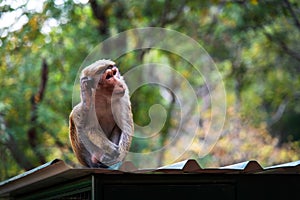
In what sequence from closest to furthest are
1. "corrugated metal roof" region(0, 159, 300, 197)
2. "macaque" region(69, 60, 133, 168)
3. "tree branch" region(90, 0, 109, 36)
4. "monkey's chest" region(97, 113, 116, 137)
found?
"corrugated metal roof" region(0, 159, 300, 197)
"macaque" region(69, 60, 133, 168)
"monkey's chest" region(97, 113, 116, 137)
"tree branch" region(90, 0, 109, 36)

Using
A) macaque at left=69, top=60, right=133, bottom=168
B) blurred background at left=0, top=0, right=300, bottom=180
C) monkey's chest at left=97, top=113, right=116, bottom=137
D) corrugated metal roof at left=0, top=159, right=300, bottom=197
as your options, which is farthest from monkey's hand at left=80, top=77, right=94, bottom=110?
blurred background at left=0, top=0, right=300, bottom=180

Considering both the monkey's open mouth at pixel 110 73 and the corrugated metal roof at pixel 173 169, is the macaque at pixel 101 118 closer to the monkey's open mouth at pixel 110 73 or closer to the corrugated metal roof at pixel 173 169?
the monkey's open mouth at pixel 110 73

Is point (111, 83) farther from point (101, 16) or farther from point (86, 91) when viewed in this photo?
point (101, 16)

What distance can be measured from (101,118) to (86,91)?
192 millimetres

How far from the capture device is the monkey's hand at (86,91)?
4.11 m

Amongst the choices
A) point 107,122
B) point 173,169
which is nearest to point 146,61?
point 107,122

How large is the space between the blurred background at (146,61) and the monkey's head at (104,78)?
445 cm

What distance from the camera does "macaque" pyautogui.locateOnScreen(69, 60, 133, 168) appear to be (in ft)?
13.2

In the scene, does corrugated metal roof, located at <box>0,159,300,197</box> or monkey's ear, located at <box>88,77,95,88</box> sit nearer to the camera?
corrugated metal roof, located at <box>0,159,300,197</box>

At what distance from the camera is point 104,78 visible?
4.11 m

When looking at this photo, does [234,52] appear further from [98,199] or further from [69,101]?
[98,199]

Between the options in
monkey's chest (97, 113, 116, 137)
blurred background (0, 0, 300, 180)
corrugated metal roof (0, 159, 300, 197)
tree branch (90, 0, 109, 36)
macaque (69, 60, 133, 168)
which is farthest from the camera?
tree branch (90, 0, 109, 36)

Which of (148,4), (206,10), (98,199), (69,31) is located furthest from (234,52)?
(98,199)

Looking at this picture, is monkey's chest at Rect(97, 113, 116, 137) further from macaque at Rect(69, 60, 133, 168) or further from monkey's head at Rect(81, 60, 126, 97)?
monkey's head at Rect(81, 60, 126, 97)
